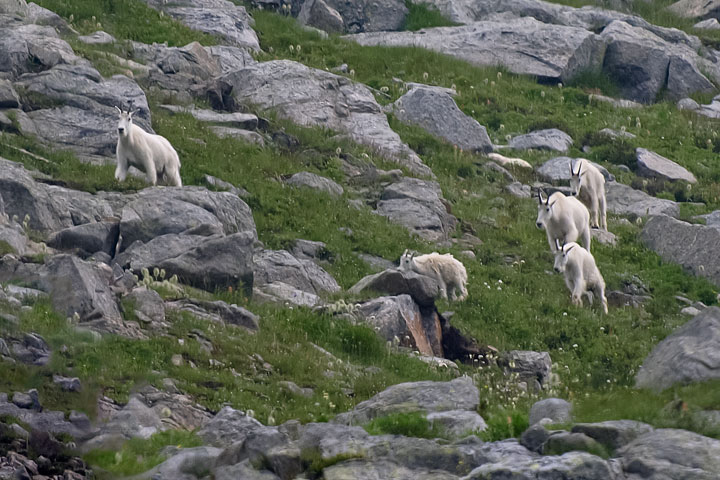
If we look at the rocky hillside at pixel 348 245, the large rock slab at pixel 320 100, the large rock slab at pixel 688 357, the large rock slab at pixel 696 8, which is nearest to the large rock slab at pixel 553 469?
the rocky hillside at pixel 348 245

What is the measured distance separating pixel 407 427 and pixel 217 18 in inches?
1104

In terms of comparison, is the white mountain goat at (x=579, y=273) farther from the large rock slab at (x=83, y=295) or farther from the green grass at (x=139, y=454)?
the green grass at (x=139, y=454)

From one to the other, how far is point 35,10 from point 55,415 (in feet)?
74.7

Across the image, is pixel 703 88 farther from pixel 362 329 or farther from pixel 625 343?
pixel 362 329

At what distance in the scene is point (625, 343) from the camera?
17891 millimetres

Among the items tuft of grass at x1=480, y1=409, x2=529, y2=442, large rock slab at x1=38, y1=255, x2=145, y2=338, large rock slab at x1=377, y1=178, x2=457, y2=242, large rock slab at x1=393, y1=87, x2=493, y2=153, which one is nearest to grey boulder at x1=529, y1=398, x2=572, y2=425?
tuft of grass at x1=480, y1=409, x2=529, y2=442

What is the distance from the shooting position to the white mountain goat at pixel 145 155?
20.8m

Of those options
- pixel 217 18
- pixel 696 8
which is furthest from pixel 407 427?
pixel 696 8

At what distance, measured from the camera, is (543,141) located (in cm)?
3128

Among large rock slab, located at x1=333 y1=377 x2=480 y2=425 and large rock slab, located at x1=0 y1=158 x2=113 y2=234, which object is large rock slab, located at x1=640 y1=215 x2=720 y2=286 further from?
large rock slab, located at x1=333 y1=377 x2=480 y2=425

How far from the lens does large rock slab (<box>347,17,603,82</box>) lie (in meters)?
38.0

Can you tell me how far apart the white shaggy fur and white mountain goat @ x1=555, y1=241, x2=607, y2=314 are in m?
8.51

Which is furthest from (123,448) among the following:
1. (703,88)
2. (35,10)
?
(703,88)

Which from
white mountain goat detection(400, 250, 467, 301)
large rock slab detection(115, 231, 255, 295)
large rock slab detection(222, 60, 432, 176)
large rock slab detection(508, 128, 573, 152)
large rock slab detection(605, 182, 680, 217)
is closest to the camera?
large rock slab detection(115, 231, 255, 295)
